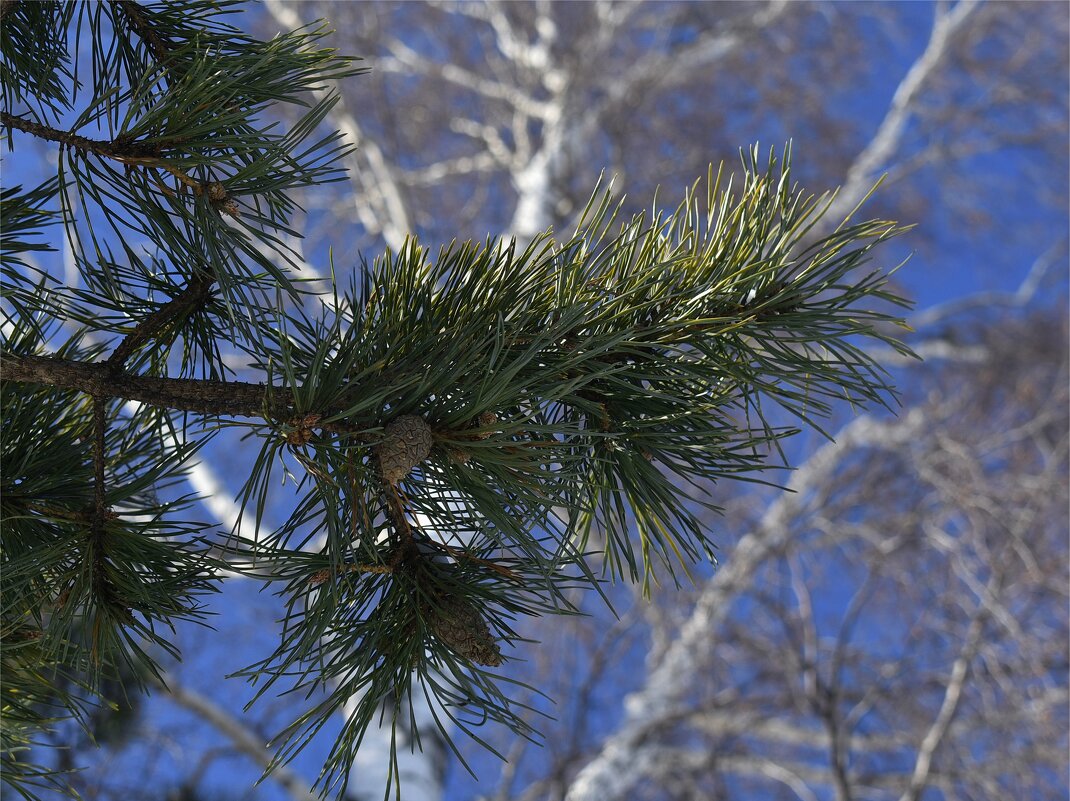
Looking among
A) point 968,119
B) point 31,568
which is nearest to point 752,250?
point 31,568

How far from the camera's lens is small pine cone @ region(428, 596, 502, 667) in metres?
0.50

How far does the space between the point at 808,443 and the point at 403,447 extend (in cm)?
372

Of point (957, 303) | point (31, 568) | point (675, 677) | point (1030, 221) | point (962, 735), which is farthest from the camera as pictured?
point (1030, 221)

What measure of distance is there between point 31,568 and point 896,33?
190 inches

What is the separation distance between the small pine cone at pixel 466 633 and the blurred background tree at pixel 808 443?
1229 mm

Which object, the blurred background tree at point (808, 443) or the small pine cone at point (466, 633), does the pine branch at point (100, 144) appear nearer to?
the small pine cone at point (466, 633)

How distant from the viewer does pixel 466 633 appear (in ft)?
1.64

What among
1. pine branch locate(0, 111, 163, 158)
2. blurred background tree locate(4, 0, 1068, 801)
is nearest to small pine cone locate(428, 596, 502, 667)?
pine branch locate(0, 111, 163, 158)

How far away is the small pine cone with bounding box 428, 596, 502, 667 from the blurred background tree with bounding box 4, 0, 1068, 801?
1.23 m

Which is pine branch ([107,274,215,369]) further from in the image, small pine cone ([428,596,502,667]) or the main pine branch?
small pine cone ([428,596,502,667])

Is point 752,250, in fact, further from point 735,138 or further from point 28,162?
point 735,138

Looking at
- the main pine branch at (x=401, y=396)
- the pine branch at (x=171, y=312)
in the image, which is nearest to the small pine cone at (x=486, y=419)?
the main pine branch at (x=401, y=396)

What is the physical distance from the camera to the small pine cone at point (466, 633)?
19.6 inches

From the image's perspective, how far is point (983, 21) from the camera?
417cm
